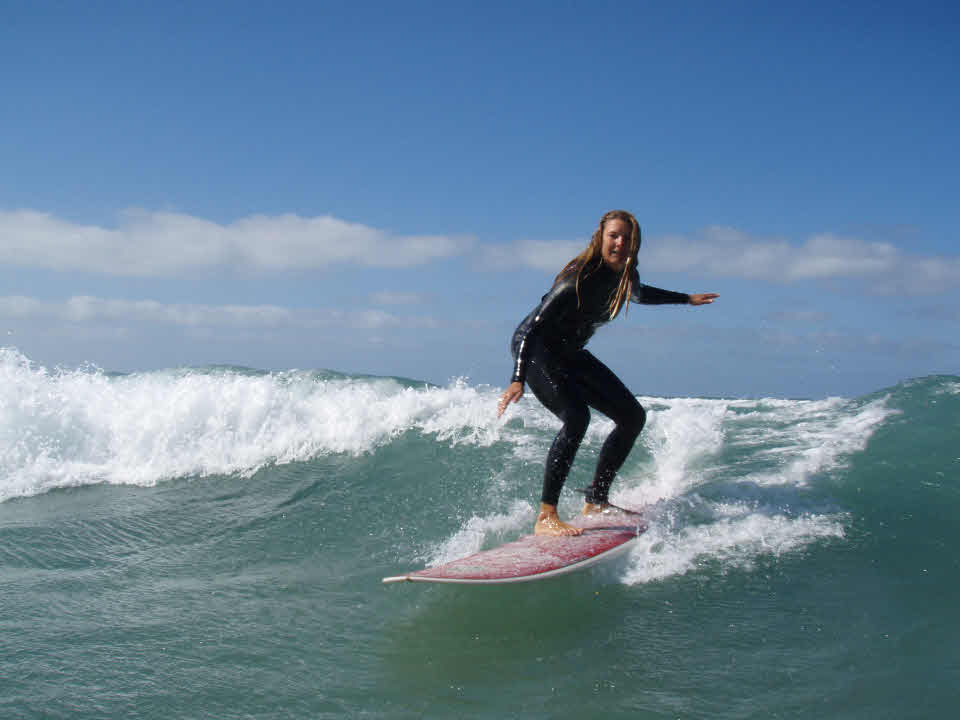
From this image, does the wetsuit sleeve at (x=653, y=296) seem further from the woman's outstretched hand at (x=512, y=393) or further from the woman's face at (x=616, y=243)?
the woman's outstretched hand at (x=512, y=393)

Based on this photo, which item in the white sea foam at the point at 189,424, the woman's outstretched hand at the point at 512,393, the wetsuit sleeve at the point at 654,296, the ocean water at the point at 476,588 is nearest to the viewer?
the ocean water at the point at 476,588

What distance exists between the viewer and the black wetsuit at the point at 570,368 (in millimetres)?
4605

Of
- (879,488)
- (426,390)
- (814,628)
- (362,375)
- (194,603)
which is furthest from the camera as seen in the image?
(362,375)

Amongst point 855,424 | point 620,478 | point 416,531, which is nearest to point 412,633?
point 416,531

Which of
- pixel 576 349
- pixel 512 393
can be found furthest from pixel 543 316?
pixel 512 393

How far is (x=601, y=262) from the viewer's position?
4637 millimetres

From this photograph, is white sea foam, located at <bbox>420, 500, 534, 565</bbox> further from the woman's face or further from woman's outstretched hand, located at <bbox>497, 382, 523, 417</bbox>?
the woman's face

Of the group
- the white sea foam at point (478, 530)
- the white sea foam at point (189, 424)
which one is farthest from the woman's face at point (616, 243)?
the white sea foam at point (189, 424)

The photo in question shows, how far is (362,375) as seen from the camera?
13.9 metres

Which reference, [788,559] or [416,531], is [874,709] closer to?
[788,559]

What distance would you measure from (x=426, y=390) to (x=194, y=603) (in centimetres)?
681

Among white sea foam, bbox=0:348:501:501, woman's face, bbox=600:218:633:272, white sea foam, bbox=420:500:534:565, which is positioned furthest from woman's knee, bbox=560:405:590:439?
white sea foam, bbox=0:348:501:501

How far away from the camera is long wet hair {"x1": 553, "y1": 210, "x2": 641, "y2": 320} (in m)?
4.58

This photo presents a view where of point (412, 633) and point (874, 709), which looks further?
point (412, 633)
